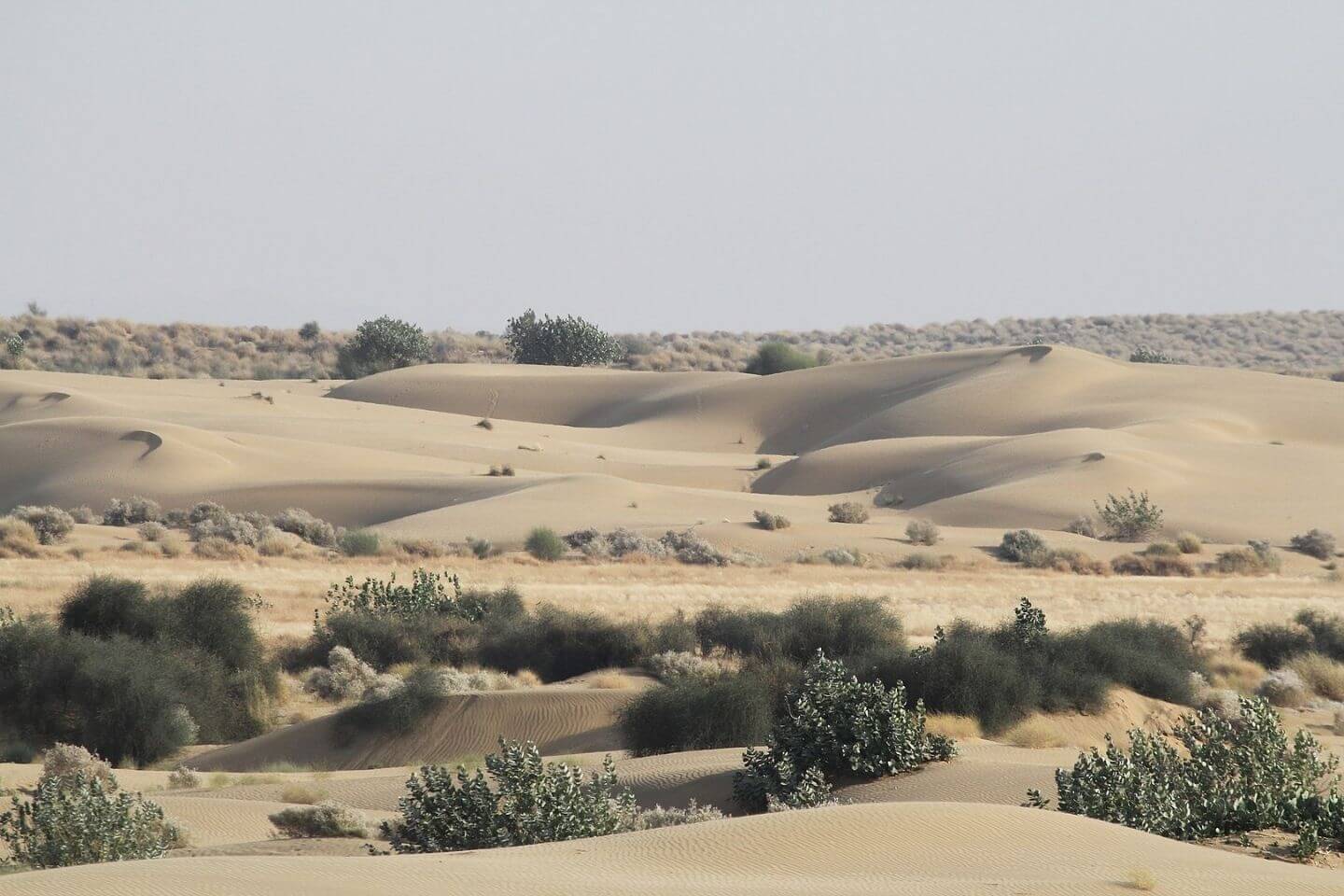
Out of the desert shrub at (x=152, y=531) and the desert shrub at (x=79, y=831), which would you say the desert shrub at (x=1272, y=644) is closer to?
the desert shrub at (x=79, y=831)

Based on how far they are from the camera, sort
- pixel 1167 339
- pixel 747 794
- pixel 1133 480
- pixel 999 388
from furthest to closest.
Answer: pixel 1167 339 < pixel 999 388 < pixel 1133 480 < pixel 747 794

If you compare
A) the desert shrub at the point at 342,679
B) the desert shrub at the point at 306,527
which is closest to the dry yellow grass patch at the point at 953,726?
the desert shrub at the point at 342,679

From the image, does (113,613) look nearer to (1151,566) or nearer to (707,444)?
(1151,566)

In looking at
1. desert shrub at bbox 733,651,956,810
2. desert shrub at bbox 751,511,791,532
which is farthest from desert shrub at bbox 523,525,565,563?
desert shrub at bbox 733,651,956,810

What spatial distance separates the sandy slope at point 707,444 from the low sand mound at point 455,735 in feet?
65.8

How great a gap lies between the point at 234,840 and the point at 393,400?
59737 millimetres

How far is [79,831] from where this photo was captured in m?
9.16

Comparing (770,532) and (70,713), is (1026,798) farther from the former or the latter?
(770,532)

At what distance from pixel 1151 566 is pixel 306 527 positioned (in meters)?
21.5

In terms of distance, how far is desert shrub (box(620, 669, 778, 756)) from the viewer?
53.8 ft

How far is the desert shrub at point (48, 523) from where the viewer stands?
35.9 metres

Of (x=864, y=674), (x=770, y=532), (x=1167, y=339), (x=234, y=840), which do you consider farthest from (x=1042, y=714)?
(x=1167, y=339)

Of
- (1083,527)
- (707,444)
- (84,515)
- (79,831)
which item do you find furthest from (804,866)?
(707,444)

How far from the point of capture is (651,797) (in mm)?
13234
